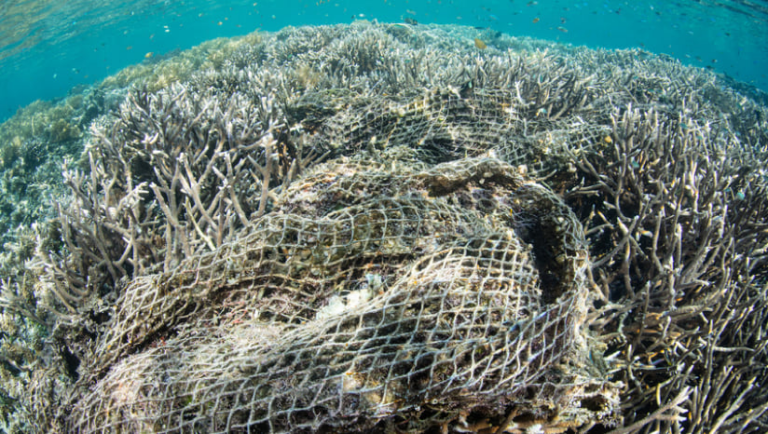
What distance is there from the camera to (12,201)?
20.1ft

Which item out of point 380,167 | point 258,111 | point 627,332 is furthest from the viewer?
point 258,111

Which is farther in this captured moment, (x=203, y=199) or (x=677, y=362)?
(x=203, y=199)

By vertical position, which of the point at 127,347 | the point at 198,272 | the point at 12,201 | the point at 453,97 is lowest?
the point at 12,201

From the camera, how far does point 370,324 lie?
1429mm

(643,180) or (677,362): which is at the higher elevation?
(643,180)

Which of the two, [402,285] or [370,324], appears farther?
[402,285]

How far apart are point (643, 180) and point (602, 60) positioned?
11586 mm

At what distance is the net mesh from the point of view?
122cm

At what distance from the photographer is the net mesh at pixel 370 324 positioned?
4.01 ft

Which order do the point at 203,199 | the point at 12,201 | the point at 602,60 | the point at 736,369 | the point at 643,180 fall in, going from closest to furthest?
the point at 736,369 < the point at 643,180 < the point at 203,199 < the point at 12,201 < the point at 602,60

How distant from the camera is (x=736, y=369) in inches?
78.0

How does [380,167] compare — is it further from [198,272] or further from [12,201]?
[12,201]

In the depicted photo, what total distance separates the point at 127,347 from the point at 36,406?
0.91 m

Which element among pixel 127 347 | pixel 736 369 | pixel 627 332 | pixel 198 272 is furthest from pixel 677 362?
pixel 127 347
